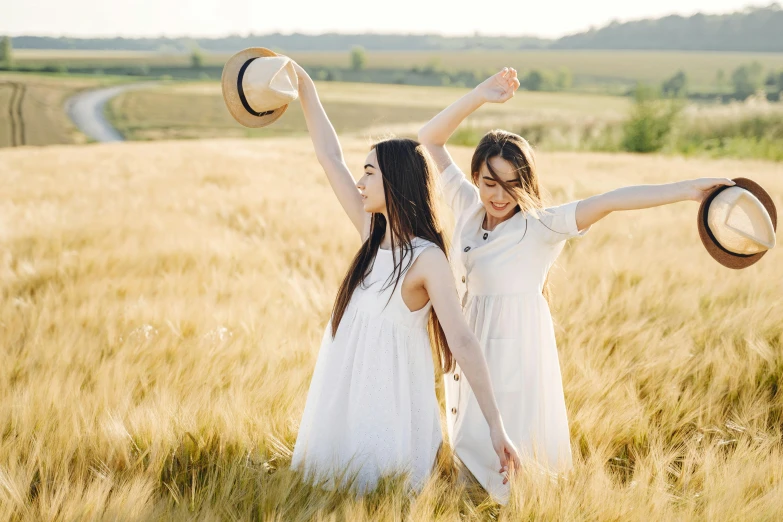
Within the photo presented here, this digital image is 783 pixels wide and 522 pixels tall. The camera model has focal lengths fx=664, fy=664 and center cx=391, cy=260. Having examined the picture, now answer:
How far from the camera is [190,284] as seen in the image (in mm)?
3713

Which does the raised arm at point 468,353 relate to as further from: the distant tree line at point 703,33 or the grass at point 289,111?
the distant tree line at point 703,33

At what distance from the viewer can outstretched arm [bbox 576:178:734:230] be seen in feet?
5.64

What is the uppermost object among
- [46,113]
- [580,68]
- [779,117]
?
[580,68]

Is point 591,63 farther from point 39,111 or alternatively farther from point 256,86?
point 256,86

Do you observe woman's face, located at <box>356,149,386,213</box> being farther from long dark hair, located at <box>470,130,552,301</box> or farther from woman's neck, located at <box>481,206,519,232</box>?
woman's neck, located at <box>481,206,519,232</box>

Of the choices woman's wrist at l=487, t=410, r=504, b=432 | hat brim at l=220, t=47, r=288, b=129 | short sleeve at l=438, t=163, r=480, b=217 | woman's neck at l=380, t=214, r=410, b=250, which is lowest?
woman's wrist at l=487, t=410, r=504, b=432

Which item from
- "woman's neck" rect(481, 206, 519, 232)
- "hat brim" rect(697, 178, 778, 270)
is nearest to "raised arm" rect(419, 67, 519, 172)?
"woman's neck" rect(481, 206, 519, 232)

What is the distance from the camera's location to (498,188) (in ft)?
6.59

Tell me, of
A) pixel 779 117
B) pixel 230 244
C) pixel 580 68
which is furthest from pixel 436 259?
pixel 580 68

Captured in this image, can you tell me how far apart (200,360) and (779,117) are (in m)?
17.5

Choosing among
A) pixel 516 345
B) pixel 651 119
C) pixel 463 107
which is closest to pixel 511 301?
pixel 516 345

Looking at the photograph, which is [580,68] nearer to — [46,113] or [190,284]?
[46,113]

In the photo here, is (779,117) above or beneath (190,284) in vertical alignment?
above

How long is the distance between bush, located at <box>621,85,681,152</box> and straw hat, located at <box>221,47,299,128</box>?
15.8 meters
